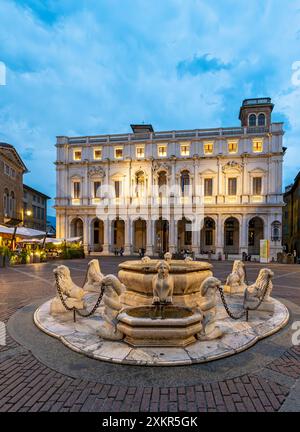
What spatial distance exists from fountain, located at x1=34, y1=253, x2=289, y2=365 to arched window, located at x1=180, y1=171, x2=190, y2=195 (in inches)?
1084

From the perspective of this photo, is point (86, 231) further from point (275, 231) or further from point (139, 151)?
point (275, 231)

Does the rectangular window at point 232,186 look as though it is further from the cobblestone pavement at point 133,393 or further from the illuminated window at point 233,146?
the cobblestone pavement at point 133,393

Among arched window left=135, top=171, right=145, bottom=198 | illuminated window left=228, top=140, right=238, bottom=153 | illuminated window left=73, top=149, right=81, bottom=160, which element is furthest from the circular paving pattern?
illuminated window left=73, top=149, right=81, bottom=160

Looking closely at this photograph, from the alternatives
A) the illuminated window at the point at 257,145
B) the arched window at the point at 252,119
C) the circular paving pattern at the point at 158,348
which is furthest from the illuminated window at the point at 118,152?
the circular paving pattern at the point at 158,348

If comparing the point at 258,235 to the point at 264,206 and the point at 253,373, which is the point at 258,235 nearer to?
the point at 264,206

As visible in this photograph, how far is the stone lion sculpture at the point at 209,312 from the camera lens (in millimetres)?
5000

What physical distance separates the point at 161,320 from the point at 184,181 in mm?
31612

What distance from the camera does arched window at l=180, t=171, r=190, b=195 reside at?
114 feet

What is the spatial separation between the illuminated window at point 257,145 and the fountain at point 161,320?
96.9ft

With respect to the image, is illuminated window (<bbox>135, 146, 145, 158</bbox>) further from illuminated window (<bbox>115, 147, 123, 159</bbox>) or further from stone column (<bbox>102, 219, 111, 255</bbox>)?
stone column (<bbox>102, 219, 111, 255</bbox>)

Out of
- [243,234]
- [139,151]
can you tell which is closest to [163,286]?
[243,234]

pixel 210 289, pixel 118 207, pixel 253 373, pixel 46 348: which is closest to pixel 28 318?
pixel 46 348

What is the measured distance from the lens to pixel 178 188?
34688 mm

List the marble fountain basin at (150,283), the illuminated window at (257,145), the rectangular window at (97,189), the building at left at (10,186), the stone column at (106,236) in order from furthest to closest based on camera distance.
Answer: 1. the rectangular window at (97,189)
2. the stone column at (106,236)
3. the building at left at (10,186)
4. the illuminated window at (257,145)
5. the marble fountain basin at (150,283)
